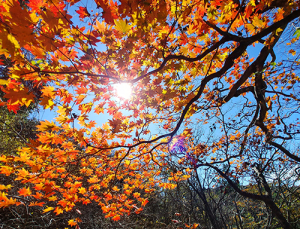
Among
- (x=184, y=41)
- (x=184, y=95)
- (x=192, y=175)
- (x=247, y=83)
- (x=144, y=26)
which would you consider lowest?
(x=192, y=175)

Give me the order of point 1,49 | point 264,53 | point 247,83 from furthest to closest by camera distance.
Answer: point 247,83 < point 264,53 < point 1,49

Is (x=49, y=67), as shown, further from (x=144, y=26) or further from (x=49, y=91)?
(x=144, y=26)

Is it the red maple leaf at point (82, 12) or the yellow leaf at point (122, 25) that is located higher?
the red maple leaf at point (82, 12)

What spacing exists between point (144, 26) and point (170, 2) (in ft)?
1.96

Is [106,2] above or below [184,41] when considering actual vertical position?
below

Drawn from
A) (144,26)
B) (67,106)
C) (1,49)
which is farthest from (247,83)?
(1,49)

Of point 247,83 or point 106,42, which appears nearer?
point 106,42

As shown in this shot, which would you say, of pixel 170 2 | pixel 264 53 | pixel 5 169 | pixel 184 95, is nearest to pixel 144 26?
pixel 170 2

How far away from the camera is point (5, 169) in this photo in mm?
2607

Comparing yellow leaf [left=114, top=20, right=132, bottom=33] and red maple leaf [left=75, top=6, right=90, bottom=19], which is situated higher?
red maple leaf [left=75, top=6, right=90, bottom=19]

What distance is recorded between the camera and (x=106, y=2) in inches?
64.0

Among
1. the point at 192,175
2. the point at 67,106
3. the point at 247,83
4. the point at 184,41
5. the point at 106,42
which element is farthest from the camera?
the point at 247,83

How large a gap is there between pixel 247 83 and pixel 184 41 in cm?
388

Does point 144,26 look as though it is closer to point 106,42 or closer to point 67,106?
point 106,42
